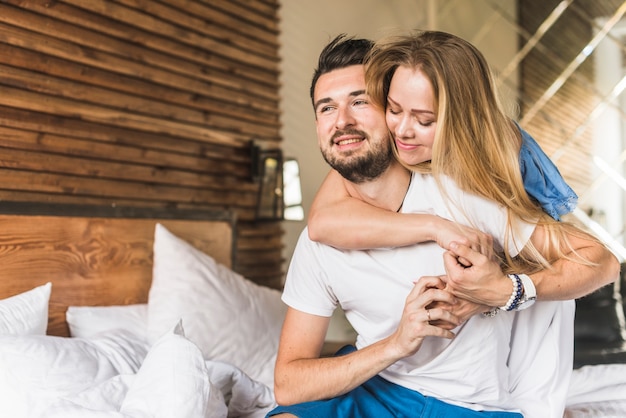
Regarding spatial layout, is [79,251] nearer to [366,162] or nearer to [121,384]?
[121,384]

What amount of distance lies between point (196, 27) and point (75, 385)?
6.55 feet

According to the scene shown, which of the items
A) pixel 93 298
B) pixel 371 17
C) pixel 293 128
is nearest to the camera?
pixel 93 298

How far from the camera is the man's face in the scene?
172 cm

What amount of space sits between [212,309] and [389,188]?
109cm

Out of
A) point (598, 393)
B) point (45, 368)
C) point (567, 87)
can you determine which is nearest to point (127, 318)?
point (45, 368)

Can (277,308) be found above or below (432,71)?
below

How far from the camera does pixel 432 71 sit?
153cm

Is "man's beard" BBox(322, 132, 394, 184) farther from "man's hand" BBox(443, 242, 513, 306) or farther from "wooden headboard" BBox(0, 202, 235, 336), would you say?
"wooden headboard" BBox(0, 202, 235, 336)

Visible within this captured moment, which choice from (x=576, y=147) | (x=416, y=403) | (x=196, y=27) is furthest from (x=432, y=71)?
(x=576, y=147)

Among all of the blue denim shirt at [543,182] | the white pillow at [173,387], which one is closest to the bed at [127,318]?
the white pillow at [173,387]

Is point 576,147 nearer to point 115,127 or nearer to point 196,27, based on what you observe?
point 196,27

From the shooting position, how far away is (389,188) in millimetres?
1778

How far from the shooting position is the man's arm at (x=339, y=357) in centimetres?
150

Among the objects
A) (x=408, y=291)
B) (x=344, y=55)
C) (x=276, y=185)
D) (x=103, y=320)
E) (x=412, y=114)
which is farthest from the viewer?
(x=276, y=185)
